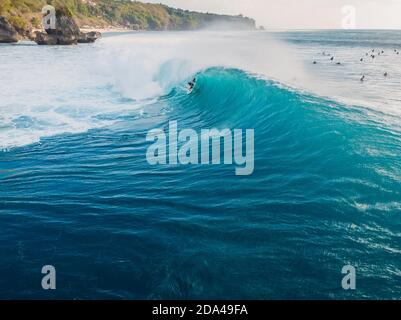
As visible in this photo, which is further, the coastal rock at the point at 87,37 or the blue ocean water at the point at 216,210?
the coastal rock at the point at 87,37

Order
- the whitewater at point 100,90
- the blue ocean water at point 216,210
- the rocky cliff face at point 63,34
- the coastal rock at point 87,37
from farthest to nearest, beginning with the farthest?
the coastal rock at point 87,37 → the rocky cliff face at point 63,34 → the whitewater at point 100,90 → the blue ocean water at point 216,210

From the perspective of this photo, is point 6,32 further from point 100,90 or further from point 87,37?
point 100,90

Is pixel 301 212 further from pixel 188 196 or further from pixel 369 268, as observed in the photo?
pixel 188 196

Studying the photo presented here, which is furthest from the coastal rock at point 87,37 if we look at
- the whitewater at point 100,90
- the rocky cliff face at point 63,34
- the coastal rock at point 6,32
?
the whitewater at point 100,90

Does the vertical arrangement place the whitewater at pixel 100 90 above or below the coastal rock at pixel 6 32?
below

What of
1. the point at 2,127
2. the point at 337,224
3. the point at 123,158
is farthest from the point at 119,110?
the point at 337,224

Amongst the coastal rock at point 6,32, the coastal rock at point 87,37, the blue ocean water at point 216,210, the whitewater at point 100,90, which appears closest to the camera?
the blue ocean water at point 216,210

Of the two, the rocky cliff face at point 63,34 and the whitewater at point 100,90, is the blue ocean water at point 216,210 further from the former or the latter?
the rocky cliff face at point 63,34
